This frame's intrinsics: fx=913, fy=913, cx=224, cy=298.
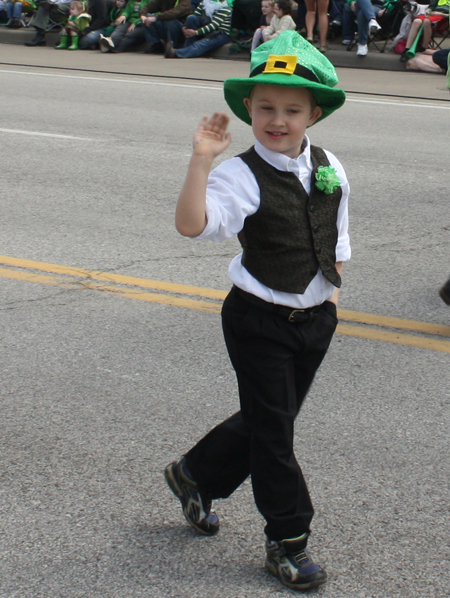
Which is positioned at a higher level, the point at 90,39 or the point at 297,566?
the point at 297,566

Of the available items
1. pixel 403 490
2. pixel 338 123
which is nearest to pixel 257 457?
pixel 403 490

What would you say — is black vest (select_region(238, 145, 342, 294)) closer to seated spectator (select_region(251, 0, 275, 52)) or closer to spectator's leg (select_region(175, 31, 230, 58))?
seated spectator (select_region(251, 0, 275, 52))

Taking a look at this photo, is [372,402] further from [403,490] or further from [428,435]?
[403,490]

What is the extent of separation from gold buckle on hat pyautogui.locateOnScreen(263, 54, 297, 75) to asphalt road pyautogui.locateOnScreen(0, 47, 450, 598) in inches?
56.4

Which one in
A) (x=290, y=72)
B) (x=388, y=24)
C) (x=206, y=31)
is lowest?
(x=206, y=31)

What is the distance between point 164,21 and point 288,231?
16929mm

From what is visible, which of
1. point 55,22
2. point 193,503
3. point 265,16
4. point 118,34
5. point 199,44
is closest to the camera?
point 193,503

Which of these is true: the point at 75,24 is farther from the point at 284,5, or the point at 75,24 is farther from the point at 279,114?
the point at 279,114

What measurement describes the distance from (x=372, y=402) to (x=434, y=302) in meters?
1.43

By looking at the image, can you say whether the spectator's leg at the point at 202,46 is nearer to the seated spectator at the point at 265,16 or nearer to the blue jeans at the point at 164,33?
the blue jeans at the point at 164,33

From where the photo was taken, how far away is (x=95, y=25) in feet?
65.5

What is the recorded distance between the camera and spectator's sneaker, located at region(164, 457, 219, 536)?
285 cm

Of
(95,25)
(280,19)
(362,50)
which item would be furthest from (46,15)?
(362,50)

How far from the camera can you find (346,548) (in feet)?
9.23
